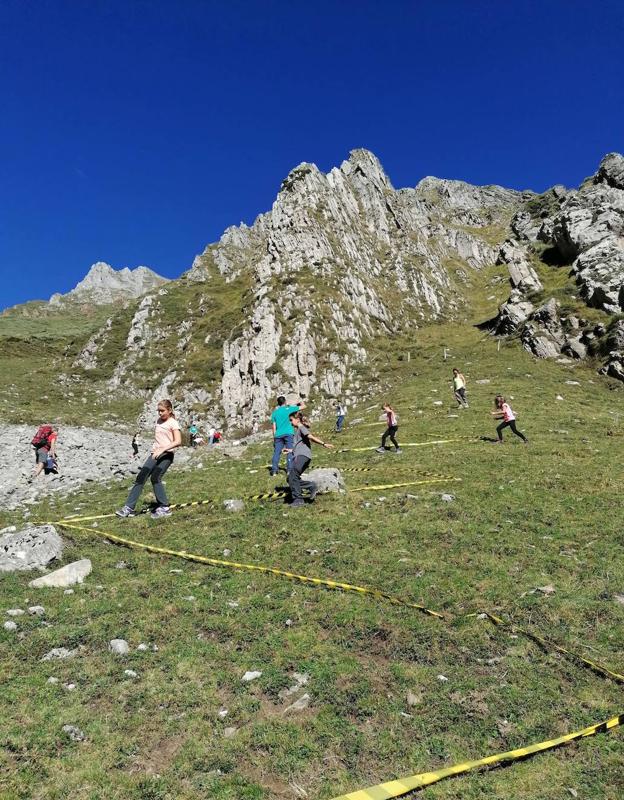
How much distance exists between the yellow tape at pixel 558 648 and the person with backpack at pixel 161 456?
8.98m

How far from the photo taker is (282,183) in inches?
3280

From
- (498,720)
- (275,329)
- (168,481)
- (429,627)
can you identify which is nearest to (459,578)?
(429,627)

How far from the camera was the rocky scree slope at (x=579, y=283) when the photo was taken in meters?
45.5

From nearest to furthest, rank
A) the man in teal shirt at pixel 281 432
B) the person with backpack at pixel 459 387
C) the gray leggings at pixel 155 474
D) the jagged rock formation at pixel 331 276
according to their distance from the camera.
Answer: the gray leggings at pixel 155 474
the man in teal shirt at pixel 281 432
the person with backpack at pixel 459 387
the jagged rock formation at pixel 331 276

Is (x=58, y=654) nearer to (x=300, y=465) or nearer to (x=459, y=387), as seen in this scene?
(x=300, y=465)

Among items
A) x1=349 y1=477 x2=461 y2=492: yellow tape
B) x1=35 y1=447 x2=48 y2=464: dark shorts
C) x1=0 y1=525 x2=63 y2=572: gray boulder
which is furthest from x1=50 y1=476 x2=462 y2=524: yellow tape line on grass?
x1=35 y1=447 x2=48 y2=464: dark shorts

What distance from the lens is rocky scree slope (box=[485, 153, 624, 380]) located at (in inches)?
1793

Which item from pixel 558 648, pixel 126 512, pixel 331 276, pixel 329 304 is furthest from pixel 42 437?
pixel 331 276

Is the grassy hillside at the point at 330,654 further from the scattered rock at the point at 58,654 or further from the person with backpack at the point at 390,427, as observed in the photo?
the person with backpack at the point at 390,427

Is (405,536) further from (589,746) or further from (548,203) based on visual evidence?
(548,203)

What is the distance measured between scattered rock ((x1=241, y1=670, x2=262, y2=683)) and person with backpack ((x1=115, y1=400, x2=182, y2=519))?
283 inches

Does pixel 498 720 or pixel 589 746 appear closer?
pixel 589 746

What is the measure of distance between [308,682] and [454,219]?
6112 inches

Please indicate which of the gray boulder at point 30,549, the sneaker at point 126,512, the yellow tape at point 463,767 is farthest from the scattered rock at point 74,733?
the sneaker at point 126,512
